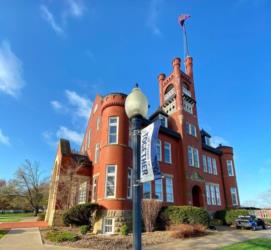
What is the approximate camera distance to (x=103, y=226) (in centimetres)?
1534

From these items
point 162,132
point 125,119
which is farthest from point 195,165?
point 125,119

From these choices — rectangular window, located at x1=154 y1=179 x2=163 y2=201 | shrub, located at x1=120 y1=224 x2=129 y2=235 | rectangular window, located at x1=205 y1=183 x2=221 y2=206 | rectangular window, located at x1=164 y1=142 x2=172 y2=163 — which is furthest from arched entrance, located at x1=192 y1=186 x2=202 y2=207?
shrub, located at x1=120 y1=224 x2=129 y2=235

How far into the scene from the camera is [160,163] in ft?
69.2

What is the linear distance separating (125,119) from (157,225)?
904 cm

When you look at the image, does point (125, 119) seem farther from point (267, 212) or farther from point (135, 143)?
point (267, 212)

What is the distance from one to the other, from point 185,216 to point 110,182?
6442 millimetres

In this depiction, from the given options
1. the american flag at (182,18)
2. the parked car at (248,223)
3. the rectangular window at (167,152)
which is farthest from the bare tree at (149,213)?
the american flag at (182,18)

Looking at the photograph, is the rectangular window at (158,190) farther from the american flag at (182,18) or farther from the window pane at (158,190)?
the american flag at (182,18)

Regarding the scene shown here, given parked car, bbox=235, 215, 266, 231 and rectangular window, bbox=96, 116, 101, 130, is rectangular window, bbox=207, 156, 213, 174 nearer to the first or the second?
parked car, bbox=235, 215, 266, 231

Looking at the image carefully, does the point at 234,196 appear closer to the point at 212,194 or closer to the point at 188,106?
the point at 212,194

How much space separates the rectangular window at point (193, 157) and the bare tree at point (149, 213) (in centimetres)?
889

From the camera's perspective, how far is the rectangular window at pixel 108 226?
598 inches

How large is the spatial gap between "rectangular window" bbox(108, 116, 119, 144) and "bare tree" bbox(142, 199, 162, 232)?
5391mm

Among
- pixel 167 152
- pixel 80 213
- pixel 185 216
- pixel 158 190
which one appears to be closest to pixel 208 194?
pixel 167 152
